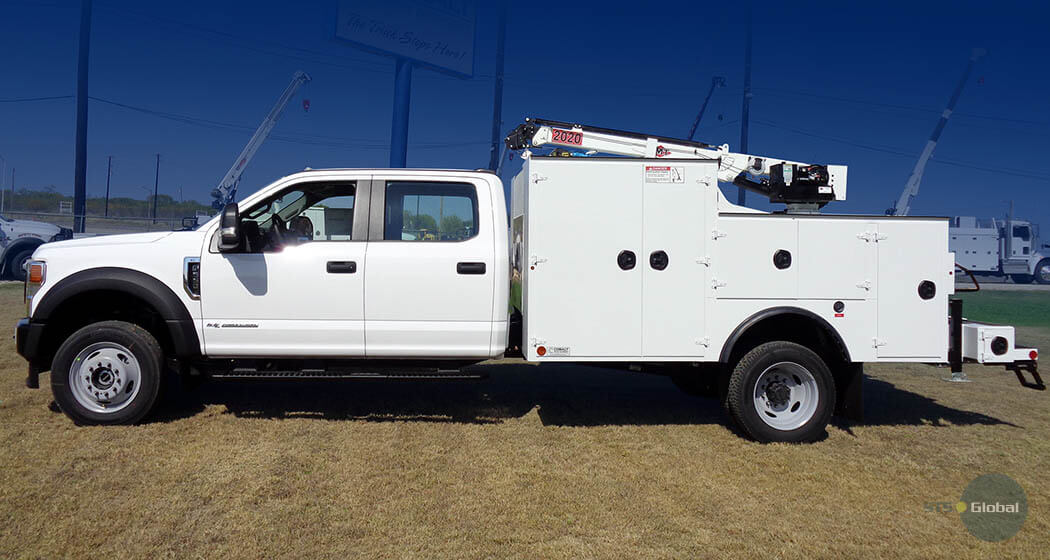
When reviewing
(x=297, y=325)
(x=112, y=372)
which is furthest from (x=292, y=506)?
(x=112, y=372)

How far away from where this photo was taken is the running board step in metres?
5.05

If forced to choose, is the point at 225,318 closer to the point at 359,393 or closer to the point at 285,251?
the point at 285,251

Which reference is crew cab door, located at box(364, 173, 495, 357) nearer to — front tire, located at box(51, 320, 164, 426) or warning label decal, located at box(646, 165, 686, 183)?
warning label decal, located at box(646, 165, 686, 183)

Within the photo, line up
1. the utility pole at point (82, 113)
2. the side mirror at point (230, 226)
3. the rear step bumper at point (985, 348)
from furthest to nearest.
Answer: the utility pole at point (82, 113) < the rear step bumper at point (985, 348) < the side mirror at point (230, 226)

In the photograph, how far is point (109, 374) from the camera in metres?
5.12

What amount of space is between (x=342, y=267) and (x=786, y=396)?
3791 millimetres

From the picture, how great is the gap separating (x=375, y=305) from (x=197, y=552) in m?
2.27

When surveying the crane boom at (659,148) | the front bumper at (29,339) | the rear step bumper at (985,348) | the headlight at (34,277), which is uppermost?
the crane boom at (659,148)

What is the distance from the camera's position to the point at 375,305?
5.10m

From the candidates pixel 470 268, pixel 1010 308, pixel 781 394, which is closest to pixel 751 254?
pixel 781 394

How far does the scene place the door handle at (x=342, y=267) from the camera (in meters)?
5.05

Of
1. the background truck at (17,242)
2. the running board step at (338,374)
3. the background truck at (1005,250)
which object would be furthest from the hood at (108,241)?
the background truck at (1005,250)

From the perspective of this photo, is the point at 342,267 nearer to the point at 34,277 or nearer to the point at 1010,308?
the point at 34,277

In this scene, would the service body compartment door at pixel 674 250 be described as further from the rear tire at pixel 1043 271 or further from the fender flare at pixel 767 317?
the rear tire at pixel 1043 271
